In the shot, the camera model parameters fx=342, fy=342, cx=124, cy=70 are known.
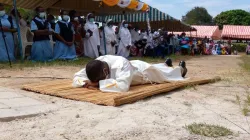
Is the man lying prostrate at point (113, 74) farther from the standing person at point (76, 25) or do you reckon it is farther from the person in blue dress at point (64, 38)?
the standing person at point (76, 25)

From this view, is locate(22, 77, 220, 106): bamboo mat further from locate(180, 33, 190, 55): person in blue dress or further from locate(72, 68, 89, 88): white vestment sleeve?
locate(180, 33, 190, 55): person in blue dress

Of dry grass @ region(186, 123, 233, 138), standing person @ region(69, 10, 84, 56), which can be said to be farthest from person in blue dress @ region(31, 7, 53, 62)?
dry grass @ region(186, 123, 233, 138)

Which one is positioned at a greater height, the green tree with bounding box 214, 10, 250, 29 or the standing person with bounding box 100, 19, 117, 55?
the green tree with bounding box 214, 10, 250, 29

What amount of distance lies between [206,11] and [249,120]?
6919cm

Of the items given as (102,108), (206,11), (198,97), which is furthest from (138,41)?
(206,11)

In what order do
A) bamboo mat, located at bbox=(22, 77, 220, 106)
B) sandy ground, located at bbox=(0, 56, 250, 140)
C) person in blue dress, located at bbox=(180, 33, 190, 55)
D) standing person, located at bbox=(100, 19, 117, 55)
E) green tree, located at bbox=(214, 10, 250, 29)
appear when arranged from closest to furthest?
sandy ground, located at bbox=(0, 56, 250, 140), bamboo mat, located at bbox=(22, 77, 220, 106), standing person, located at bbox=(100, 19, 117, 55), person in blue dress, located at bbox=(180, 33, 190, 55), green tree, located at bbox=(214, 10, 250, 29)

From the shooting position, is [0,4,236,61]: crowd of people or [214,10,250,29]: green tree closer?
[0,4,236,61]: crowd of people

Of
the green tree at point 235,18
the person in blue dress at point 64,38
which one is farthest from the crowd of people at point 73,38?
the green tree at point 235,18

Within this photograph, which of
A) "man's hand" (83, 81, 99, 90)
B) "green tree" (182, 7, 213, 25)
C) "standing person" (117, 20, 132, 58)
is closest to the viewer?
"man's hand" (83, 81, 99, 90)

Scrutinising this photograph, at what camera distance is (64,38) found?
382 inches

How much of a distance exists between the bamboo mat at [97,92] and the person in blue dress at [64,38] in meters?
4.30

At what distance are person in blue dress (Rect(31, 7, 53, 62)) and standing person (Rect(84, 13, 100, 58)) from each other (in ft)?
6.28

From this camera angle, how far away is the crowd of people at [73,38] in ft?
29.6

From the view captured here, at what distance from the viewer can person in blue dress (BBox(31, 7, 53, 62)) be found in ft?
29.5
